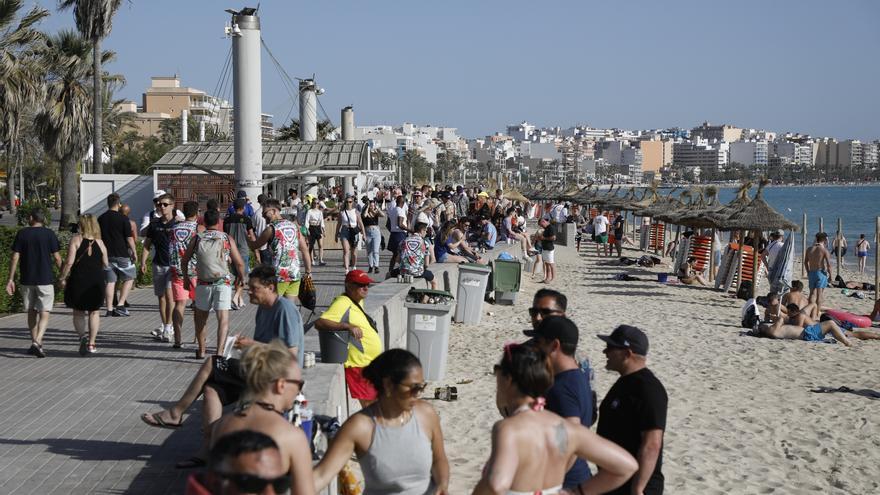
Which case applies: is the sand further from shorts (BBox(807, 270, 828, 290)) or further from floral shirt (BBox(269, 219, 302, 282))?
floral shirt (BBox(269, 219, 302, 282))

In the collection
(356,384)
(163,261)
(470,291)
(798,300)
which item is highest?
(163,261)

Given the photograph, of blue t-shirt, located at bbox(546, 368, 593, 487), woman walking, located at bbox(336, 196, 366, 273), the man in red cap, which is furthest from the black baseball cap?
woman walking, located at bbox(336, 196, 366, 273)

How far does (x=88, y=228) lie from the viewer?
1053cm

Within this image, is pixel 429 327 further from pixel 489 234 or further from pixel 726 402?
pixel 489 234

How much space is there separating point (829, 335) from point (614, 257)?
1809 centimetres

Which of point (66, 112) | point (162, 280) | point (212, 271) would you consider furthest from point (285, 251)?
Answer: point (66, 112)

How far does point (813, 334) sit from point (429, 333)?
321 inches

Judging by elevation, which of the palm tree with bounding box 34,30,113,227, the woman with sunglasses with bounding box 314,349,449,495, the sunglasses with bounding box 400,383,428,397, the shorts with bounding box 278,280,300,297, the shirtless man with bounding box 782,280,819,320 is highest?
the palm tree with bounding box 34,30,113,227

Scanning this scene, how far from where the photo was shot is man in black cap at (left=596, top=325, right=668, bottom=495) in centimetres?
439

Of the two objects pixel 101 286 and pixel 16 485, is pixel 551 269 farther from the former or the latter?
pixel 16 485

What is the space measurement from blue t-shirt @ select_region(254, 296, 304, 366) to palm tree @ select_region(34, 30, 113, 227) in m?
26.1

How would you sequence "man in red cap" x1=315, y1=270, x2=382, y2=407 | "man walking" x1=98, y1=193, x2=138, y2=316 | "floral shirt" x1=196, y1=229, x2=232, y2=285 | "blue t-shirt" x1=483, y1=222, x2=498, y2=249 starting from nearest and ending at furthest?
"man in red cap" x1=315, y1=270, x2=382, y2=407 < "floral shirt" x1=196, y1=229, x2=232, y2=285 < "man walking" x1=98, y1=193, x2=138, y2=316 < "blue t-shirt" x1=483, y1=222, x2=498, y2=249

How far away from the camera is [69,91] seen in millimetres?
32406

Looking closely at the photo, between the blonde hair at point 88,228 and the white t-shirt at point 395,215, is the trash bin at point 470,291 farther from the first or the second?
the blonde hair at point 88,228
